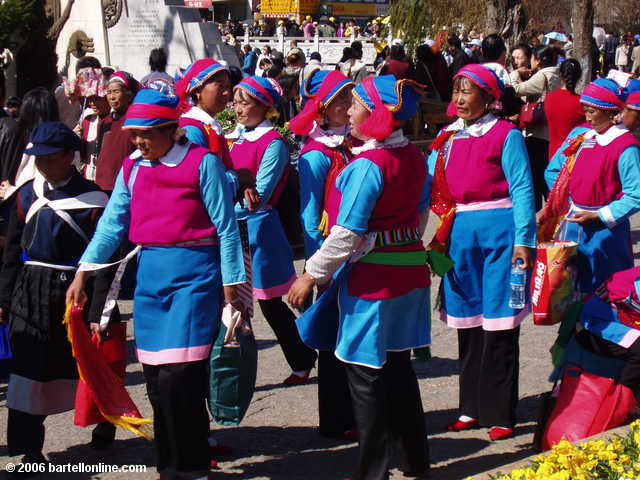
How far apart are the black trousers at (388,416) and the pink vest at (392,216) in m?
0.33

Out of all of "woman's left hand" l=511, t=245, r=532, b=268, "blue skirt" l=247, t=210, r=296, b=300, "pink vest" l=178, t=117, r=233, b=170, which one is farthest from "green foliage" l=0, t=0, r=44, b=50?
"woman's left hand" l=511, t=245, r=532, b=268

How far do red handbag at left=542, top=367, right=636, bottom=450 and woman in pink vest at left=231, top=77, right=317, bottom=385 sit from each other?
6.45 ft

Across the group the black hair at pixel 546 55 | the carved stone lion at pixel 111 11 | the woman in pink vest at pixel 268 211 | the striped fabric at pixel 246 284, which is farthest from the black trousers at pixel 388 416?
the carved stone lion at pixel 111 11

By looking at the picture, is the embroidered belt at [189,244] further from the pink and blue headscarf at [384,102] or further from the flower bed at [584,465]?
the flower bed at [584,465]

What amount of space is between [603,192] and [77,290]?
292cm

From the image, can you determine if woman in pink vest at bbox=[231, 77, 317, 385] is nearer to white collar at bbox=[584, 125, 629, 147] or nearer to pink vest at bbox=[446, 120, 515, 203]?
pink vest at bbox=[446, 120, 515, 203]

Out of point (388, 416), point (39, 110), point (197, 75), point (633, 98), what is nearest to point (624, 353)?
point (388, 416)

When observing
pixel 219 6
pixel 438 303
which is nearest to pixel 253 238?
pixel 438 303

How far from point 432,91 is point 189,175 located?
40.3 ft

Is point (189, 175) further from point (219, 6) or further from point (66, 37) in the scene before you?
point (219, 6)

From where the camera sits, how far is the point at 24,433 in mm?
4949

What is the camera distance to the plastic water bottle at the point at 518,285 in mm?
5105

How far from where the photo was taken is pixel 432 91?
53.4 feet

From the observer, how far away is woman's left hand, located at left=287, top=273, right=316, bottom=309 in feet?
13.9
